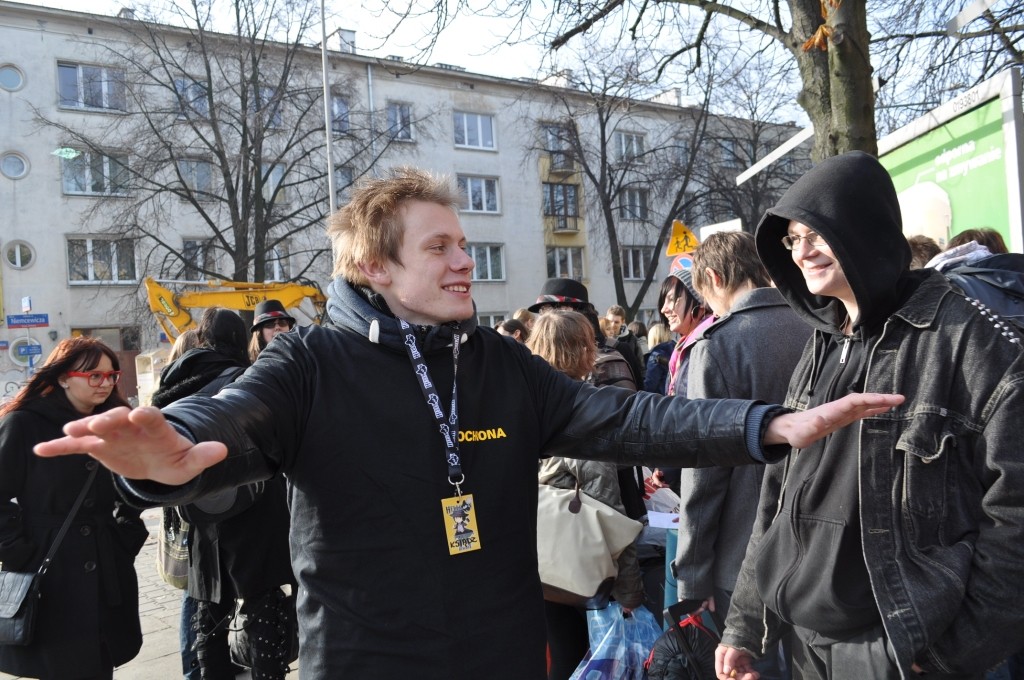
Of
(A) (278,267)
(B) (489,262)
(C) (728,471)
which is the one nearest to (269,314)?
(C) (728,471)

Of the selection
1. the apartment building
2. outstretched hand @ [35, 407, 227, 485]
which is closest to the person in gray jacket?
outstretched hand @ [35, 407, 227, 485]

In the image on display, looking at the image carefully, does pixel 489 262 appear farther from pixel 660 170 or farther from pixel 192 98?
pixel 192 98

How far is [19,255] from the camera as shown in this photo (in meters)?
27.0

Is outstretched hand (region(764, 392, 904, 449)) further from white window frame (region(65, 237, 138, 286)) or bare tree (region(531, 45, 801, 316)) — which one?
white window frame (region(65, 237, 138, 286))

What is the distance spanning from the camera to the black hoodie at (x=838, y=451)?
209 centimetres

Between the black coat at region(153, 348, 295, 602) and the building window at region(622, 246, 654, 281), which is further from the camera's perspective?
the building window at region(622, 246, 654, 281)

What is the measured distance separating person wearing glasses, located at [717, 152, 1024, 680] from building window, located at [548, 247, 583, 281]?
36.2 metres

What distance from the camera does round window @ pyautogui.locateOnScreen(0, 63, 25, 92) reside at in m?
26.9

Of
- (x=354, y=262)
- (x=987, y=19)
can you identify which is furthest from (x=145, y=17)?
(x=354, y=262)

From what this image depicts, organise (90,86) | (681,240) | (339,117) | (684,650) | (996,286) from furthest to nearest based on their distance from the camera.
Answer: (90,86) < (339,117) < (681,240) < (684,650) < (996,286)

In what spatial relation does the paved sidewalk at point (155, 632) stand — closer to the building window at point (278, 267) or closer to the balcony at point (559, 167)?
the building window at point (278, 267)

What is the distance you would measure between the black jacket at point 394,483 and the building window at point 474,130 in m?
35.1

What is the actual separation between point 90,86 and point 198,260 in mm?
6214

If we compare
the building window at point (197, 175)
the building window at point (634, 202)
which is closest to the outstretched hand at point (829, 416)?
the building window at point (197, 175)
